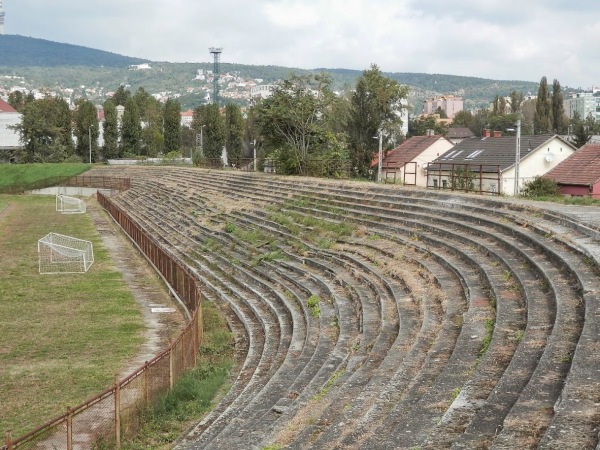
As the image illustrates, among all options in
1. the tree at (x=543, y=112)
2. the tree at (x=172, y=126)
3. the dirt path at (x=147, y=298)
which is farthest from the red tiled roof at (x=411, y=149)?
the tree at (x=172, y=126)

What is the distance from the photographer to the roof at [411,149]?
187 ft

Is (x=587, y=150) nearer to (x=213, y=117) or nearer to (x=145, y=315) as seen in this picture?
(x=145, y=315)

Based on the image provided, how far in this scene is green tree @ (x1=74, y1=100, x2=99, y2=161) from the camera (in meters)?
86.6

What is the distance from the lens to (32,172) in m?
70.9

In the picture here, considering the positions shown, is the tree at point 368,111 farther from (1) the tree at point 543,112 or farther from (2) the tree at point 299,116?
(1) the tree at point 543,112

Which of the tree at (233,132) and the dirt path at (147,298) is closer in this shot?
the dirt path at (147,298)

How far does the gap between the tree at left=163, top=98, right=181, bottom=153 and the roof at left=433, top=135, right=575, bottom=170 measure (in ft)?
135

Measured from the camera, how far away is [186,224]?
106 feet

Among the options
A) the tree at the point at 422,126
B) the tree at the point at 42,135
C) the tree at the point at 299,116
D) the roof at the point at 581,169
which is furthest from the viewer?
the tree at the point at 422,126

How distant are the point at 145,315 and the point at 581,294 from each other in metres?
11.9

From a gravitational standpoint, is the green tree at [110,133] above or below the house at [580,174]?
above

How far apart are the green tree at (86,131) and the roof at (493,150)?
46775 mm

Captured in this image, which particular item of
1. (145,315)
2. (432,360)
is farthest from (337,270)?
(432,360)

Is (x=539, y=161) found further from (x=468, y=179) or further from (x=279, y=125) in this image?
(x=468, y=179)
